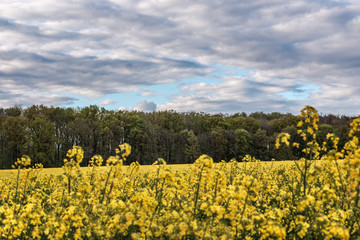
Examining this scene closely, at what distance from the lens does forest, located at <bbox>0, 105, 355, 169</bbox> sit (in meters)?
52.2

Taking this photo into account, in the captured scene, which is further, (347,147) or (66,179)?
(66,179)

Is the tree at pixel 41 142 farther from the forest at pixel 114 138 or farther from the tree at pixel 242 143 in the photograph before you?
the tree at pixel 242 143

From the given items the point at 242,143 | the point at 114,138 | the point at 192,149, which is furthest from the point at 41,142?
the point at 242,143

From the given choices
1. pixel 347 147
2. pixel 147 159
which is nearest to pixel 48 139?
pixel 147 159

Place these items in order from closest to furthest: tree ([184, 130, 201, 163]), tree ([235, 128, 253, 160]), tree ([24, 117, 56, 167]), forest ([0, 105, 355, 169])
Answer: tree ([24, 117, 56, 167]) → forest ([0, 105, 355, 169]) → tree ([184, 130, 201, 163]) → tree ([235, 128, 253, 160])

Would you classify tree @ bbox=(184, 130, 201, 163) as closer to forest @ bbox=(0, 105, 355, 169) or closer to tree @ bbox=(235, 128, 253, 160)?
forest @ bbox=(0, 105, 355, 169)

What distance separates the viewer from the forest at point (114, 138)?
52219 mm

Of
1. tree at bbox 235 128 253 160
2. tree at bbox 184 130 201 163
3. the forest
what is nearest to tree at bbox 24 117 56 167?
the forest

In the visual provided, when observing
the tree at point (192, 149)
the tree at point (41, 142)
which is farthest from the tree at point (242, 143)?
the tree at point (41, 142)

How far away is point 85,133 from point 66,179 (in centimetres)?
5156

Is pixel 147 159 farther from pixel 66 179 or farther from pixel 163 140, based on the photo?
pixel 66 179

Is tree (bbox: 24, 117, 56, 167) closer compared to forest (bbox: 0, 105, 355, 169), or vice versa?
tree (bbox: 24, 117, 56, 167)

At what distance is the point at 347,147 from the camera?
681 cm

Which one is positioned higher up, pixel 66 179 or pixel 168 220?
pixel 66 179
